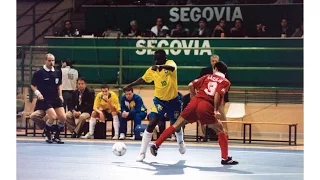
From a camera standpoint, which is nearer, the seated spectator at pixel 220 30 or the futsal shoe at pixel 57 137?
the futsal shoe at pixel 57 137

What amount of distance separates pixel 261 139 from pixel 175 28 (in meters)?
4.09

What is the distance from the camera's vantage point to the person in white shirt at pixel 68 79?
1587cm

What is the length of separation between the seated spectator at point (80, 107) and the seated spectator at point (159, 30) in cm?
291

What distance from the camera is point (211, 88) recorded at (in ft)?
35.8

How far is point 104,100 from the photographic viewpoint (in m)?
14.5

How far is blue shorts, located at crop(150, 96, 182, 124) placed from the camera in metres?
11.3

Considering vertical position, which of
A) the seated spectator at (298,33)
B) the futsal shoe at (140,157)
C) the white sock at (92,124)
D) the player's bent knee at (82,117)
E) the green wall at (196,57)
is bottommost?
the futsal shoe at (140,157)

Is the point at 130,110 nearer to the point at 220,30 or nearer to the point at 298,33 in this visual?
the point at 220,30

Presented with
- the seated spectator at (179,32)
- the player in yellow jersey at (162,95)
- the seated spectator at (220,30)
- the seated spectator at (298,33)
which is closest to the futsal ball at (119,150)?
the player in yellow jersey at (162,95)

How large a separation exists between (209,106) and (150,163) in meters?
1.31

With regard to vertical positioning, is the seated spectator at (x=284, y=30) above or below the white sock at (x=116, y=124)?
above

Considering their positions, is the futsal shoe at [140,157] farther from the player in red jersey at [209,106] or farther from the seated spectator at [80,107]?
the seated spectator at [80,107]

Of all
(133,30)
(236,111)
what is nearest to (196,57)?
(133,30)

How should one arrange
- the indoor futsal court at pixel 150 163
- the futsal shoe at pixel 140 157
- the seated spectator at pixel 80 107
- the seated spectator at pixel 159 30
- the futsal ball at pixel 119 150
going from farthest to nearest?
1. the seated spectator at pixel 159 30
2. the seated spectator at pixel 80 107
3. the futsal ball at pixel 119 150
4. the futsal shoe at pixel 140 157
5. the indoor futsal court at pixel 150 163
